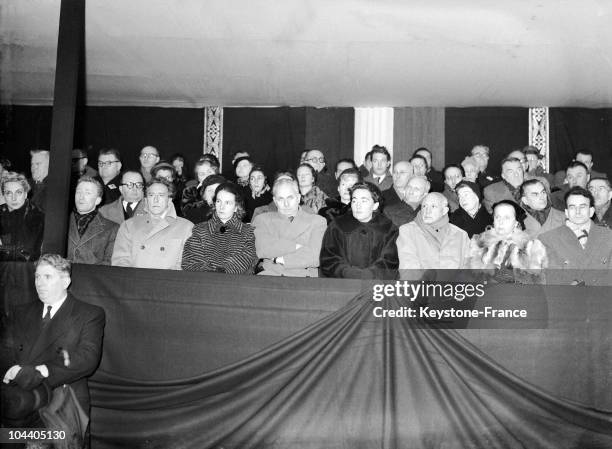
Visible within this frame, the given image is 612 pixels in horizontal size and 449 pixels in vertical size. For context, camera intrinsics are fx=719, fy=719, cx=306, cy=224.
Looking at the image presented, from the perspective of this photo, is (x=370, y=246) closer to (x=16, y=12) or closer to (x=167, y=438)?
(x=167, y=438)

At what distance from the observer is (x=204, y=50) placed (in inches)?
267

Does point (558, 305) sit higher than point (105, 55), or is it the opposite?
point (105, 55)

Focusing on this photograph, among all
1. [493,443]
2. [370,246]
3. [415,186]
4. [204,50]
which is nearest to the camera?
[493,443]

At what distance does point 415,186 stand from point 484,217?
1.87ft

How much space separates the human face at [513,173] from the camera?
6.07 metres

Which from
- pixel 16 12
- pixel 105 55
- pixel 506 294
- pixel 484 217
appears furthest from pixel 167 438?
pixel 105 55

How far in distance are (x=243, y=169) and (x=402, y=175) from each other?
1360 millimetres

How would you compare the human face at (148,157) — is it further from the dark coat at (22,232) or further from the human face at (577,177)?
the human face at (577,177)

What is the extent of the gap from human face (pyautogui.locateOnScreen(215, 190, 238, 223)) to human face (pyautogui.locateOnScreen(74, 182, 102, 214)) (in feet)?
3.05

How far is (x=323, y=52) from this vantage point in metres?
6.84

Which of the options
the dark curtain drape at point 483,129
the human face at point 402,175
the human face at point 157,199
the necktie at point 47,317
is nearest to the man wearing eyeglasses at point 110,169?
the human face at point 157,199

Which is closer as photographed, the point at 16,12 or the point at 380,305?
the point at 380,305

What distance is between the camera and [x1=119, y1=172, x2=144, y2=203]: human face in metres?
5.43

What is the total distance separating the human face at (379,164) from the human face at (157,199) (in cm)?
217
